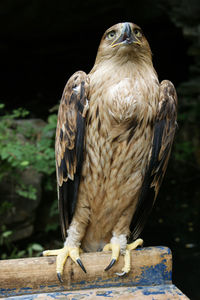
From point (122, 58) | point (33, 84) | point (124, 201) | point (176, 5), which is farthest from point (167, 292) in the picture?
point (33, 84)

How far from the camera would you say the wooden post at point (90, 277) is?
177 cm

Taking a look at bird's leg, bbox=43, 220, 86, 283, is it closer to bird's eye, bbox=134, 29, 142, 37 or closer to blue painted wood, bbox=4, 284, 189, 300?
blue painted wood, bbox=4, 284, 189, 300

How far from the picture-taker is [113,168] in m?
1.90

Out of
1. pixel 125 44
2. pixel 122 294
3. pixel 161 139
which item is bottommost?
pixel 122 294

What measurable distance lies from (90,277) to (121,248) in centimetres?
23

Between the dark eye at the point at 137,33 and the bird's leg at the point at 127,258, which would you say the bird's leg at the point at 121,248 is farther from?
the dark eye at the point at 137,33

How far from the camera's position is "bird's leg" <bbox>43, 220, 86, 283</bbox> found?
187 centimetres

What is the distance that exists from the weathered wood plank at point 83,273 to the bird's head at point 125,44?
0.96 m

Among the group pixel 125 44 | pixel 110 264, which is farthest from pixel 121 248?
pixel 125 44

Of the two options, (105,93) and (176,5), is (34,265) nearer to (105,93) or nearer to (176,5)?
(105,93)

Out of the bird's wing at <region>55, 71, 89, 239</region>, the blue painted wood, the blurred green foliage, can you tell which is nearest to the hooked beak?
the bird's wing at <region>55, 71, 89, 239</region>

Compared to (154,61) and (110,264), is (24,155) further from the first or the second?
(154,61)

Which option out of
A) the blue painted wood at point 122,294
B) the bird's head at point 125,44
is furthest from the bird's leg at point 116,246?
the bird's head at point 125,44

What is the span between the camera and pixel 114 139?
6.10ft
